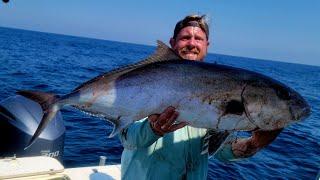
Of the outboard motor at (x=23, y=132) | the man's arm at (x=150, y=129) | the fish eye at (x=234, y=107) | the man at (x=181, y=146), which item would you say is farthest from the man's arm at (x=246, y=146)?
the outboard motor at (x=23, y=132)

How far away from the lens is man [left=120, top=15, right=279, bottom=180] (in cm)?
383

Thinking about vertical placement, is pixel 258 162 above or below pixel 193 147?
below

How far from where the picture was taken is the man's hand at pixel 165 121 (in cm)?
324

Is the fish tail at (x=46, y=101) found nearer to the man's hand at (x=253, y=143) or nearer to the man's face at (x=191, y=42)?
the man's face at (x=191, y=42)

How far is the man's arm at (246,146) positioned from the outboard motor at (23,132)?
4010 mm

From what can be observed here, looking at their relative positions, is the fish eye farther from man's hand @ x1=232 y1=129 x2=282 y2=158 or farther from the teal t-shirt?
the teal t-shirt

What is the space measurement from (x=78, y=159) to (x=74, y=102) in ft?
28.3

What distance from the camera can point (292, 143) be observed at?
17984mm

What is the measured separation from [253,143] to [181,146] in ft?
2.39

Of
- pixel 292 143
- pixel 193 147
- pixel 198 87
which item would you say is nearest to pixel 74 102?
pixel 198 87

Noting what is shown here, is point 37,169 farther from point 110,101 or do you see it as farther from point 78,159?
point 78,159

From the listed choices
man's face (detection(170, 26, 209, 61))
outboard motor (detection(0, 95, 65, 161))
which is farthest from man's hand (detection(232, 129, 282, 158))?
outboard motor (detection(0, 95, 65, 161))

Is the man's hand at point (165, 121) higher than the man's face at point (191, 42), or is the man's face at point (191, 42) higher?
the man's face at point (191, 42)

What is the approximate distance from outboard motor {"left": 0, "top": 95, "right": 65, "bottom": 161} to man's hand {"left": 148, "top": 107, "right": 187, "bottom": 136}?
14.3ft
